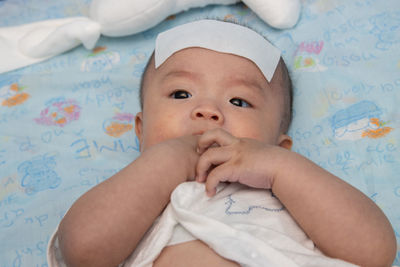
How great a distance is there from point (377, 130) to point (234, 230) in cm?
82

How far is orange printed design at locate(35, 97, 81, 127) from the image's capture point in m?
1.77

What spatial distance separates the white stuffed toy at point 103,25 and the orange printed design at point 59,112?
0.28 m

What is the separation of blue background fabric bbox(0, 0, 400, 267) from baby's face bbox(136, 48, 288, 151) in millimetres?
246

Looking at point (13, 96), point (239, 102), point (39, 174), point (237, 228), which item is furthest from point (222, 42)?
point (13, 96)

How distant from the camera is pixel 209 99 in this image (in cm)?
134

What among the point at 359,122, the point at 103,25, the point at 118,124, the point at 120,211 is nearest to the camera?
the point at 120,211

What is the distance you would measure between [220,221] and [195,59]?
1.88ft

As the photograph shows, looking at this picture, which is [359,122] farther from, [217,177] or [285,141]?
[217,177]

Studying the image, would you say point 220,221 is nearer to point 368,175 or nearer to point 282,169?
point 282,169

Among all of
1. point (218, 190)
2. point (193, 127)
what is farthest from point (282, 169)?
point (193, 127)

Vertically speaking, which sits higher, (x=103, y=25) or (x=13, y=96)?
(x=103, y=25)

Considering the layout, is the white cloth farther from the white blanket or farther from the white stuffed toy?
the white stuffed toy

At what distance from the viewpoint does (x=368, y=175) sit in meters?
1.50

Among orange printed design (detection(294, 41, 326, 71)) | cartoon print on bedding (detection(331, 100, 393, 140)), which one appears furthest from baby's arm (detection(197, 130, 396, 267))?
orange printed design (detection(294, 41, 326, 71))
